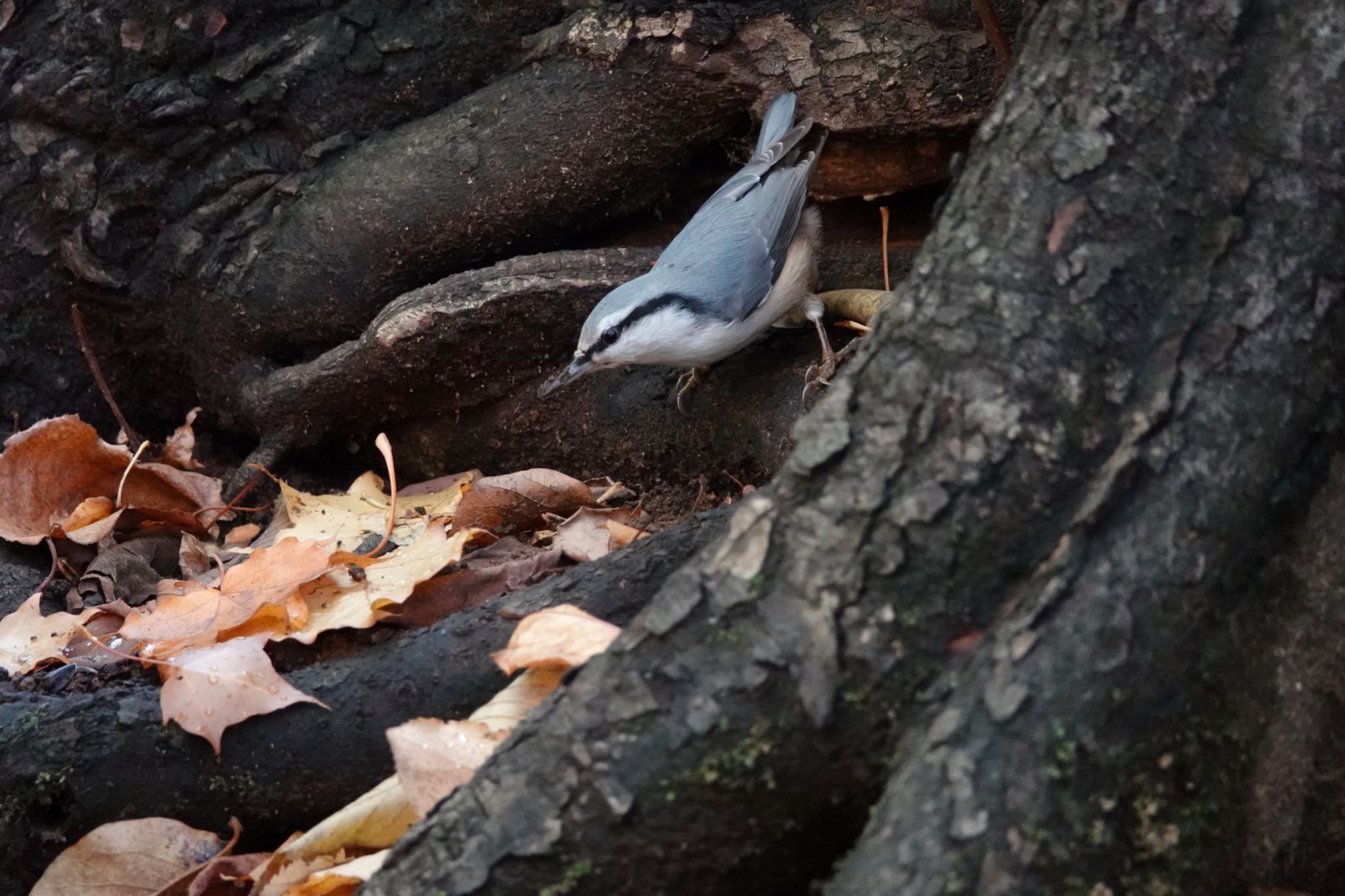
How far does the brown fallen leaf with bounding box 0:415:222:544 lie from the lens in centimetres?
290

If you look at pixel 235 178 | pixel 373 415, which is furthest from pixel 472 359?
pixel 235 178

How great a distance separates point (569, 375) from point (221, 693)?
1.35 metres

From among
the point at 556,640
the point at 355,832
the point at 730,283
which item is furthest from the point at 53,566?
the point at 730,283

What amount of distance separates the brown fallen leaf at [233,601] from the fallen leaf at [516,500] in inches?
17.6

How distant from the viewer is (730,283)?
3.17 m

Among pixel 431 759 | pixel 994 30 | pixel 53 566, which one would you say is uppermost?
pixel 994 30

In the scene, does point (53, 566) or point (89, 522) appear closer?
point (53, 566)

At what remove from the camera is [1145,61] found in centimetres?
155

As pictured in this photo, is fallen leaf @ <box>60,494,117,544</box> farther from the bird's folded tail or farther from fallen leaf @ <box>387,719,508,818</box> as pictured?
the bird's folded tail

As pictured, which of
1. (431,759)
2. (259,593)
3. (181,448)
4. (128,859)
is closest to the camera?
(431,759)

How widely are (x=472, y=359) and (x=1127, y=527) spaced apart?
7.41 ft

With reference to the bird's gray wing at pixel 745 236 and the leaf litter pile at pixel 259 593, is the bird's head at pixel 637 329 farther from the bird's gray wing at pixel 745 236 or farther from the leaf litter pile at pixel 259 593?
the leaf litter pile at pixel 259 593

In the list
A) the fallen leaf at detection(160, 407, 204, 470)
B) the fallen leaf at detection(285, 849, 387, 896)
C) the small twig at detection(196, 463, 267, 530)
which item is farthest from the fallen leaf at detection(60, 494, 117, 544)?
the fallen leaf at detection(285, 849, 387, 896)

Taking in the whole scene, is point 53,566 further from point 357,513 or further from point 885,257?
point 885,257
